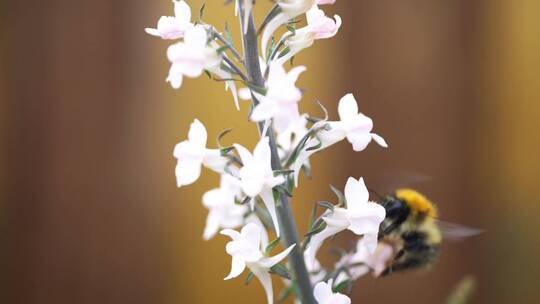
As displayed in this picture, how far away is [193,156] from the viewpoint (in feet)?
1.58

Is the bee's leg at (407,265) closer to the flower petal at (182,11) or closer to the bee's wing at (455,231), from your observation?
the bee's wing at (455,231)

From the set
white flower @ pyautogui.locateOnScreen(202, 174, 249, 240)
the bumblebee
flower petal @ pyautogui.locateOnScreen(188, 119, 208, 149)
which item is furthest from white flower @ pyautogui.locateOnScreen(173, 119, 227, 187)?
the bumblebee

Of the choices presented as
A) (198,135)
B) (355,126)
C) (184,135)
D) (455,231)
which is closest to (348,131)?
(355,126)

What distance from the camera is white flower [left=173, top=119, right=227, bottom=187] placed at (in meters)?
0.47

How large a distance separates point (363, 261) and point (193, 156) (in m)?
0.21

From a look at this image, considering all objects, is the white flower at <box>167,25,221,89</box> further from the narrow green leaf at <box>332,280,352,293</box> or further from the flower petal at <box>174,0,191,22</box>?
the narrow green leaf at <box>332,280,352,293</box>

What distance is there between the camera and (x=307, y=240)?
1.63 ft

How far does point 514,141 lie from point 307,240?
1028 millimetres

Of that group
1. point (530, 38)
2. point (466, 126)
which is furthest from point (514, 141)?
point (530, 38)

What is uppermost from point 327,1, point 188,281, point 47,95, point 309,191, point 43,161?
point 327,1

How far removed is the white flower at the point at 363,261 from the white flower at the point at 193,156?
0.54 feet

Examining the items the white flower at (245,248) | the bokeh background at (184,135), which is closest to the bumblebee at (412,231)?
the white flower at (245,248)

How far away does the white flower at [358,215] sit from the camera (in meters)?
0.48

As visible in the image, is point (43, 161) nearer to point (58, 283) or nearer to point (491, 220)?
point (58, 283)
